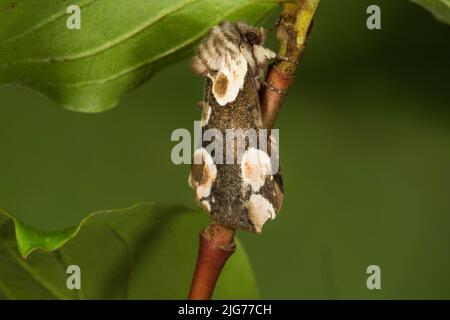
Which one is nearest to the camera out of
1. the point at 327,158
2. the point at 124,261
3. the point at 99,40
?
the point at 99,40

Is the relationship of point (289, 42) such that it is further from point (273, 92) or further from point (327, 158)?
point (327, 158)

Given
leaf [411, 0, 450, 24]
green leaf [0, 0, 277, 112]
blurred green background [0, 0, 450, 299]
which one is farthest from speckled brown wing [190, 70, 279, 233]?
blurred green background [0, 0, 450, 299]

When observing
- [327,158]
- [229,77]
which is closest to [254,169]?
[229,77]

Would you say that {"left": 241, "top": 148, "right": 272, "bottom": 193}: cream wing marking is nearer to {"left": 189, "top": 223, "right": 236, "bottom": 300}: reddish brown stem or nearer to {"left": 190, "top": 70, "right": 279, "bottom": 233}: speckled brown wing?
{"left": 190, "top": 70, "right": 279, "bottom": 233}: speckled brown wing

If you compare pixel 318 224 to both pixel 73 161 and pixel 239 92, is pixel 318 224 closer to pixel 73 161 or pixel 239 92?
pixel 73 161

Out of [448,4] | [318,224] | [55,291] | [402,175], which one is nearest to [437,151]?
[402,175]

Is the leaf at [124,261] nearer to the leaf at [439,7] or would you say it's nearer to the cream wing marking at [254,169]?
the cream wing marking at [254,169]
